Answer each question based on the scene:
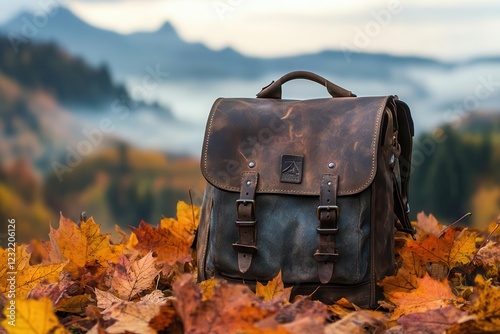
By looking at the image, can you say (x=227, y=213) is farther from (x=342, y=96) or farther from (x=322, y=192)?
(x=342, y=96)

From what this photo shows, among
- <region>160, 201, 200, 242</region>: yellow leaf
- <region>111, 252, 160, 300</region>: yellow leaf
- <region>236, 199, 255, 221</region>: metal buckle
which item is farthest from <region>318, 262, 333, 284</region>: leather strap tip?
<region>160, 201, 200, 242</region>: yellow leaf

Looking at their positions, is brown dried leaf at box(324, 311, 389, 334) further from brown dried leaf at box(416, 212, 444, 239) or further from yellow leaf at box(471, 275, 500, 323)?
brown dried leaf at box(416, 212, 444, 239)

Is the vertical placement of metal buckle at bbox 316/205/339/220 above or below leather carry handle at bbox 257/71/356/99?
below

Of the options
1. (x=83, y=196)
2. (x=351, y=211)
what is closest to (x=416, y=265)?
(x=351, y=211)

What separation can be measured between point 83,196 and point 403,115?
3689 millimetres

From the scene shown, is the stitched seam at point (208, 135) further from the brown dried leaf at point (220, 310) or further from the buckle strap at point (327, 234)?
the brown dried leaf at point (220, 310)

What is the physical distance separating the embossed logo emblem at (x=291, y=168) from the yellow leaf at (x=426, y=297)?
0.46 meters

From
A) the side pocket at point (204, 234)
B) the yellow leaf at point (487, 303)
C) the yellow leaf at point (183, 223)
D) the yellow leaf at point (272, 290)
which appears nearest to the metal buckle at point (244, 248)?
the side pocket at point (204, 234)

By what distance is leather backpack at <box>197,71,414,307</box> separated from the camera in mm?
1756

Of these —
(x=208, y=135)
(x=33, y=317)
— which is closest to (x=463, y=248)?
(x=208, y=135)

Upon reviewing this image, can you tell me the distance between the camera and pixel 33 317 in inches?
41.9

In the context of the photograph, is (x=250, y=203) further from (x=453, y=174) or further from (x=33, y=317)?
(x=453, y=174)

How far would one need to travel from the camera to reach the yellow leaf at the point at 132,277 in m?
1.53

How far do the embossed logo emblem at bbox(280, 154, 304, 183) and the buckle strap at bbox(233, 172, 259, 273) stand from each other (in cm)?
8
